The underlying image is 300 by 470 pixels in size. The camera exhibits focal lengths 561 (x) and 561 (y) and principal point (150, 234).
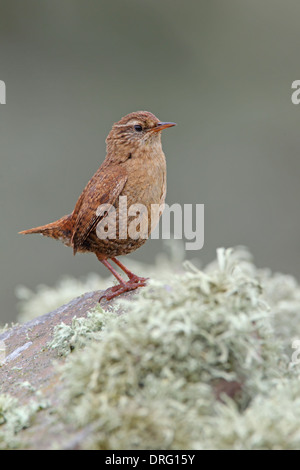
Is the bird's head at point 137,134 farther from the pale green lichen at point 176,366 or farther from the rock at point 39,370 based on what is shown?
the pale green lichen at point 176,366

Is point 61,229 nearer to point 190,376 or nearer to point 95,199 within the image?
point 95,199

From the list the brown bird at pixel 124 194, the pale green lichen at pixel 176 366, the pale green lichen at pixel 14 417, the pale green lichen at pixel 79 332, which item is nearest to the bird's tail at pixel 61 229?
the brown bird at pixel 124 194

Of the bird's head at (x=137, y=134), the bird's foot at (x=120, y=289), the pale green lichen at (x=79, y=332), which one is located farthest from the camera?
the bird's head at (x=137, y=134)

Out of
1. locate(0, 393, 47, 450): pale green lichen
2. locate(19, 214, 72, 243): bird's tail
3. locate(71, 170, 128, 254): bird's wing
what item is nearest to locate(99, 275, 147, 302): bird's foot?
locate(71, 170, 128, 254): bird's wing

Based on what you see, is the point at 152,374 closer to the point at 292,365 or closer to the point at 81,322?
the point at 292,365

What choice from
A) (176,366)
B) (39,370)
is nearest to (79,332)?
(39,370)

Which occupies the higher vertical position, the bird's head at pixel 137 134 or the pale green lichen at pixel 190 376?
the bird's head at pixel 137 134

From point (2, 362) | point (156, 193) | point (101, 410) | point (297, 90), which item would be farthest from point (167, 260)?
point (297, 90)
